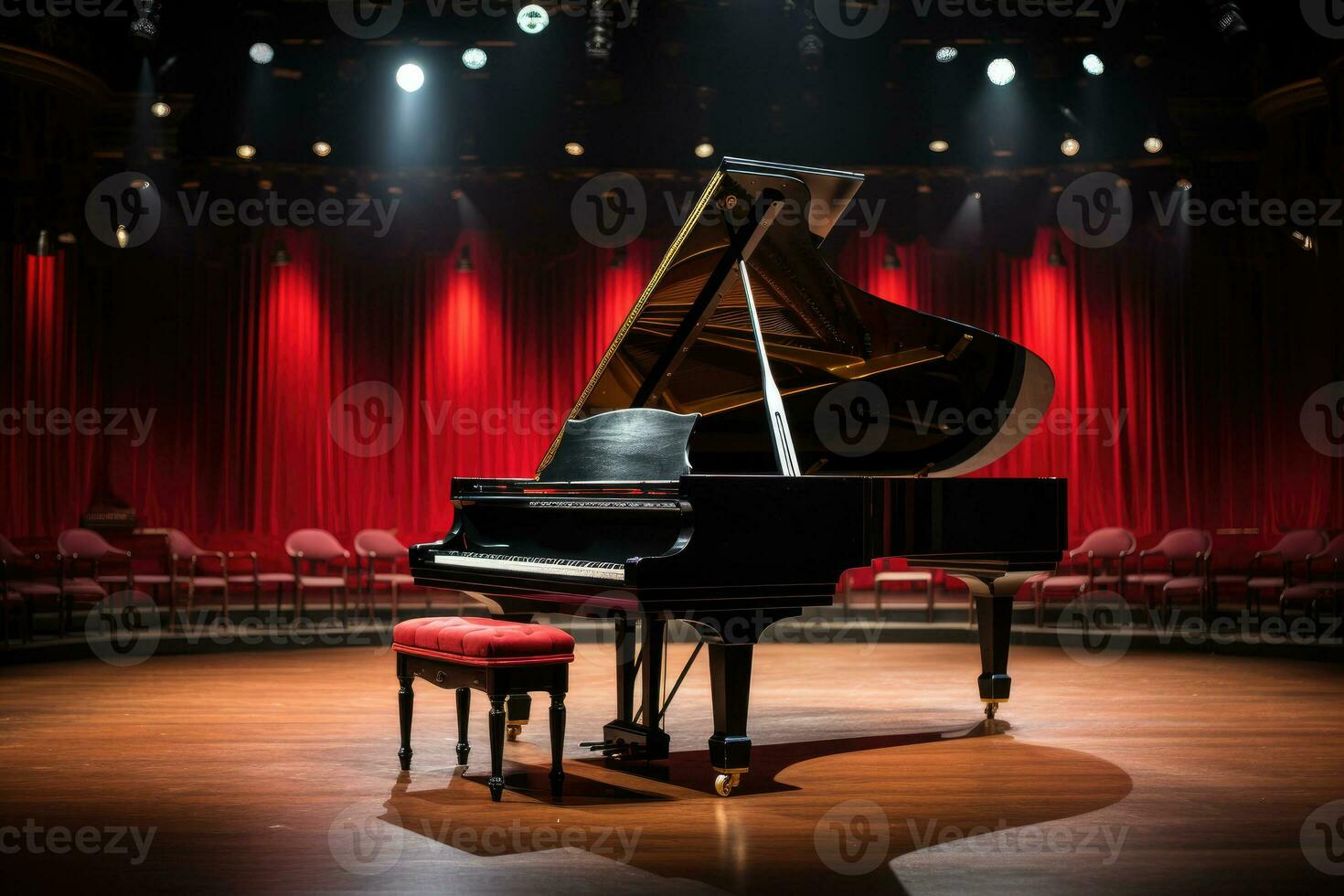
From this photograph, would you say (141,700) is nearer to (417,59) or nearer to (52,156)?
(52,156)

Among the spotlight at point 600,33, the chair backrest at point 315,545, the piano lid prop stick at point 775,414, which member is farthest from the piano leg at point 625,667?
the spotlight at point 600,33

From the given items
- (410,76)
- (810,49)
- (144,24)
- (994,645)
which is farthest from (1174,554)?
(144,24)

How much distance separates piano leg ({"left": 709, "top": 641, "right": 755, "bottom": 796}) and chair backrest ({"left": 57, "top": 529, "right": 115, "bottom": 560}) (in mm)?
5840

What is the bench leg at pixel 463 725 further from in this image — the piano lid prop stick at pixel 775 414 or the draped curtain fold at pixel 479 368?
the draped curtain fold at pixel 479 368

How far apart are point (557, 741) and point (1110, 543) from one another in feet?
19.5

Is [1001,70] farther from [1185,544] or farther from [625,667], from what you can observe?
[625,667]

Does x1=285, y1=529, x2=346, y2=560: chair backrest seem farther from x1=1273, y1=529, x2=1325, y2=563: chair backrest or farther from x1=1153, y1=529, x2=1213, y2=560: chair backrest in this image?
x1=1273, y1=529, x2=1325, y2=563: chair backrest

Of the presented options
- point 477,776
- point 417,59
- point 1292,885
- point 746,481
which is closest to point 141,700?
point 477,776

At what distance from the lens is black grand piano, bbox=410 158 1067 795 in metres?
3.95

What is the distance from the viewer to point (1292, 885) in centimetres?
305

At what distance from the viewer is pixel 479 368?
1066 cm

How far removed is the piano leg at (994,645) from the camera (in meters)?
5.34

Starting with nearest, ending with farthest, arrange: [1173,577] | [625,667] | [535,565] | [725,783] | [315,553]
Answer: [725,783] < [535,565] < [625,667] < [1173,577] < [315,553]

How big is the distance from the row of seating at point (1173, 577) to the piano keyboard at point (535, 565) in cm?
432
